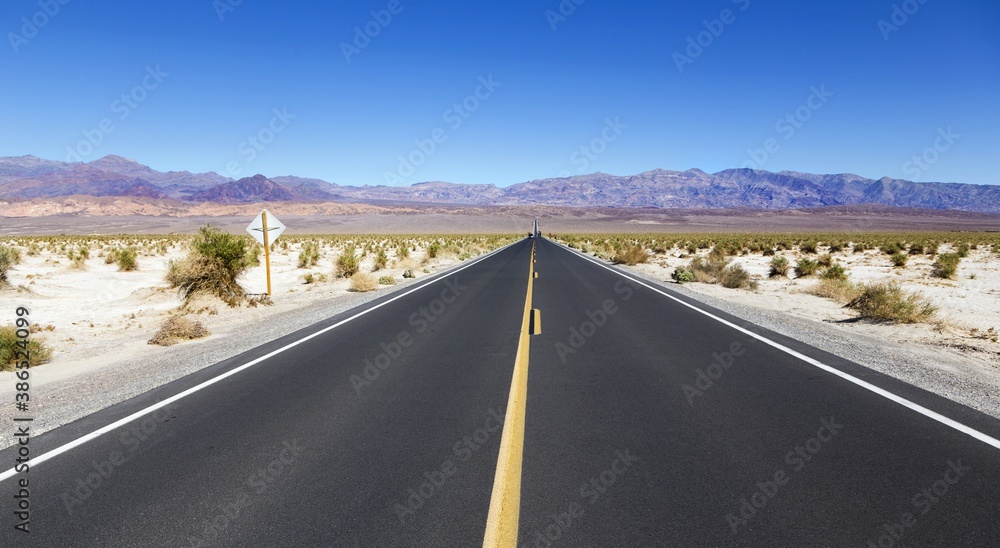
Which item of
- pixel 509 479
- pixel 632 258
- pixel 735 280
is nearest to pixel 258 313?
pixel 509 479

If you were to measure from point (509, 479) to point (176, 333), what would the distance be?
29.8ft

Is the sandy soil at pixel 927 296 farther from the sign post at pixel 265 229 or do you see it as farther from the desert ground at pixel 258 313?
the sign post at pixel 265 229

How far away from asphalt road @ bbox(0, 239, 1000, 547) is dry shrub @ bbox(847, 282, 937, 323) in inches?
222

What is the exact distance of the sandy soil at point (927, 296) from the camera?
10258mm

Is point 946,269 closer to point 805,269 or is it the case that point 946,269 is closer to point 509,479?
point 805,269

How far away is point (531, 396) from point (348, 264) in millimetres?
21015

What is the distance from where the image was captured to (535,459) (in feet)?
14.5

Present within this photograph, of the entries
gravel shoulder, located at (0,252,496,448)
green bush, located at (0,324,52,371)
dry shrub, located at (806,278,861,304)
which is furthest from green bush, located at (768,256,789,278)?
green bush, located at (0,324,52,371)

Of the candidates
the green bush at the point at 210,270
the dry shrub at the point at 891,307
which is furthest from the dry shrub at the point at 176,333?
the dry shrub at the point at 891,307

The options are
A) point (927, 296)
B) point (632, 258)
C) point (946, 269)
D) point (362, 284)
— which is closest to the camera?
point (927, 296)

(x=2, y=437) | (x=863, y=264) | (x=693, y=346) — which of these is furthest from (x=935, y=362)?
(x=863, y=264)

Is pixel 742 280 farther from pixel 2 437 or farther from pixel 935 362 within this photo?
pixel 2 437

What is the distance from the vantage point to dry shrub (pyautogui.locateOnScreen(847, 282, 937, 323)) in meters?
11.8

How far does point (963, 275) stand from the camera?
2572cm
